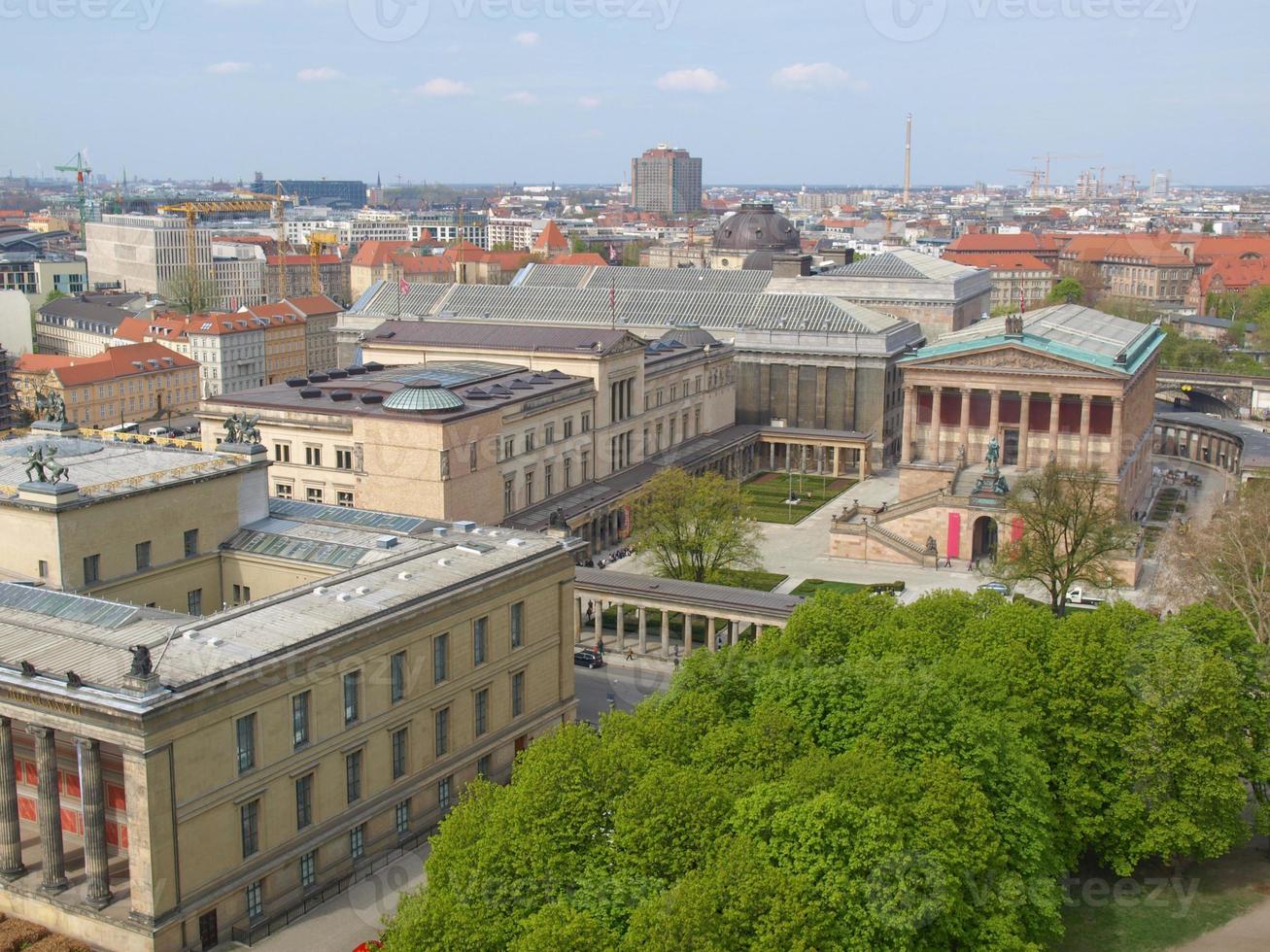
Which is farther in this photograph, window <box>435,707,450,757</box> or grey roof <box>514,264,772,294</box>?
grey roof <box>514,264,772,294</box>

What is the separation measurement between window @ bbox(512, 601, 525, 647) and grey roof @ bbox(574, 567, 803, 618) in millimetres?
19322

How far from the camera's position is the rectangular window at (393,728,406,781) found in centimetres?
5716

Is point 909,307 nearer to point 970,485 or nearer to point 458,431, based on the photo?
point 970,485

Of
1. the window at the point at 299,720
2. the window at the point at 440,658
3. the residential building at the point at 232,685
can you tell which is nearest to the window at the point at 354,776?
the residential building at the point at 232,685

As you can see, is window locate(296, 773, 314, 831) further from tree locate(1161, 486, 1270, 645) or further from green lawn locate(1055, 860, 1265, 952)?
tree locate(1161, 486, 1270, 645)

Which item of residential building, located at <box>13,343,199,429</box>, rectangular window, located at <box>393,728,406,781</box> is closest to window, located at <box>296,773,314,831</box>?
rectangular window, located at <box>393,728,406,781</box>

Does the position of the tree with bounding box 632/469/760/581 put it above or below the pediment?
below

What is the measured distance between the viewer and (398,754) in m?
57.6

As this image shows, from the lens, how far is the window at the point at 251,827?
50344 millimetres

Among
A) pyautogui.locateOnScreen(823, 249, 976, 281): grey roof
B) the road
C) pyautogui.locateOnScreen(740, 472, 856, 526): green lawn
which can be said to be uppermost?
pyautogui.locateOnScreen(823, 249, 976, 281): grey roof

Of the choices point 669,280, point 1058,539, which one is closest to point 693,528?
point 1058,539

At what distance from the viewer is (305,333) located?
18875cm

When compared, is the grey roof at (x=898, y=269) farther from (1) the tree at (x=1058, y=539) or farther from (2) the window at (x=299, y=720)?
(2) the window at (x=299, y=720)

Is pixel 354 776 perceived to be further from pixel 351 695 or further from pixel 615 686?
pixel 615 686
